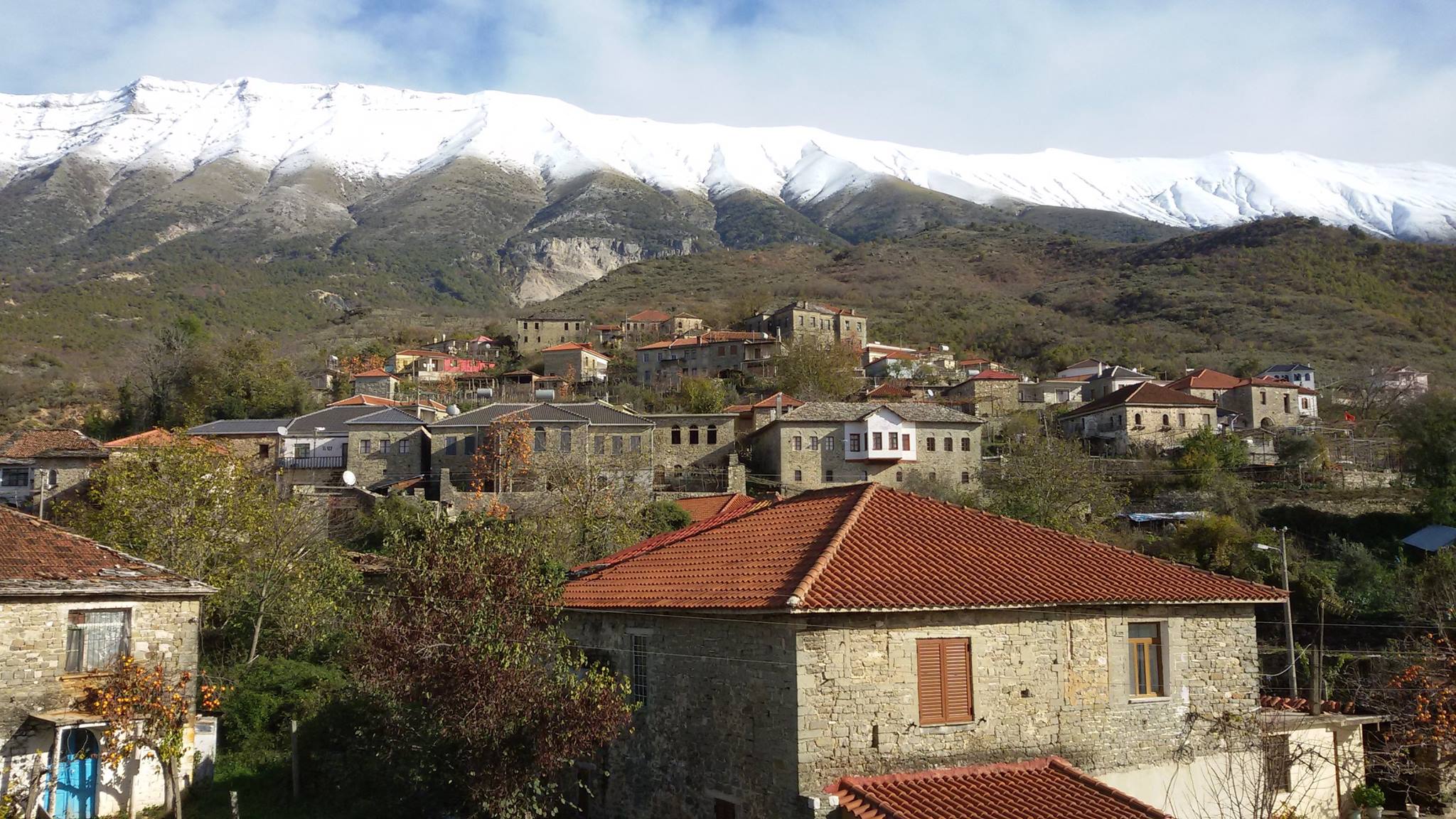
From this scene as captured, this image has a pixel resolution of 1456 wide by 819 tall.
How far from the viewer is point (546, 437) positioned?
161 feet

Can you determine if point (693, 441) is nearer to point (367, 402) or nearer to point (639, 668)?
point (367, 402)

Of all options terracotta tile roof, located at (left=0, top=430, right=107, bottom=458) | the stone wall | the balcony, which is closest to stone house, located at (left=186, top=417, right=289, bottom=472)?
the balcony

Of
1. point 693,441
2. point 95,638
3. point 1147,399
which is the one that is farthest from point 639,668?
point 1147,399

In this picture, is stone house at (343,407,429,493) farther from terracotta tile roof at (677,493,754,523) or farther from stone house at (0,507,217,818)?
stone house at (0,507,217,818)

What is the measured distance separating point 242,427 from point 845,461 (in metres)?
30.3

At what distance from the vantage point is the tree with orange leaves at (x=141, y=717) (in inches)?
642

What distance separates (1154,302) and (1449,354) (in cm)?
2679

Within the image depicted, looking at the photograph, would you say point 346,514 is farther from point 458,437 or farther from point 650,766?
point 650,766

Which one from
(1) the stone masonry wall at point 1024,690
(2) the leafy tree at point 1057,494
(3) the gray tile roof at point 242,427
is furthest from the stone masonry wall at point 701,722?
(3) the gray tile roof at point 242,427

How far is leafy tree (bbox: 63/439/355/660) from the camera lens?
2405cm

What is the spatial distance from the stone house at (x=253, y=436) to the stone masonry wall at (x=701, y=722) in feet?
129

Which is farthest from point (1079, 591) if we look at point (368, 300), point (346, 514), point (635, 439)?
point (368, 300)

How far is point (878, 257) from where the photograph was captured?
444ft

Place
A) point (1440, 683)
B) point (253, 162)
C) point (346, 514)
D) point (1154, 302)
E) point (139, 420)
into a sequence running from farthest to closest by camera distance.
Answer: point (253, 162), point (1154, 302), point (139, 420), point (346, 514), point (1440, 683)
